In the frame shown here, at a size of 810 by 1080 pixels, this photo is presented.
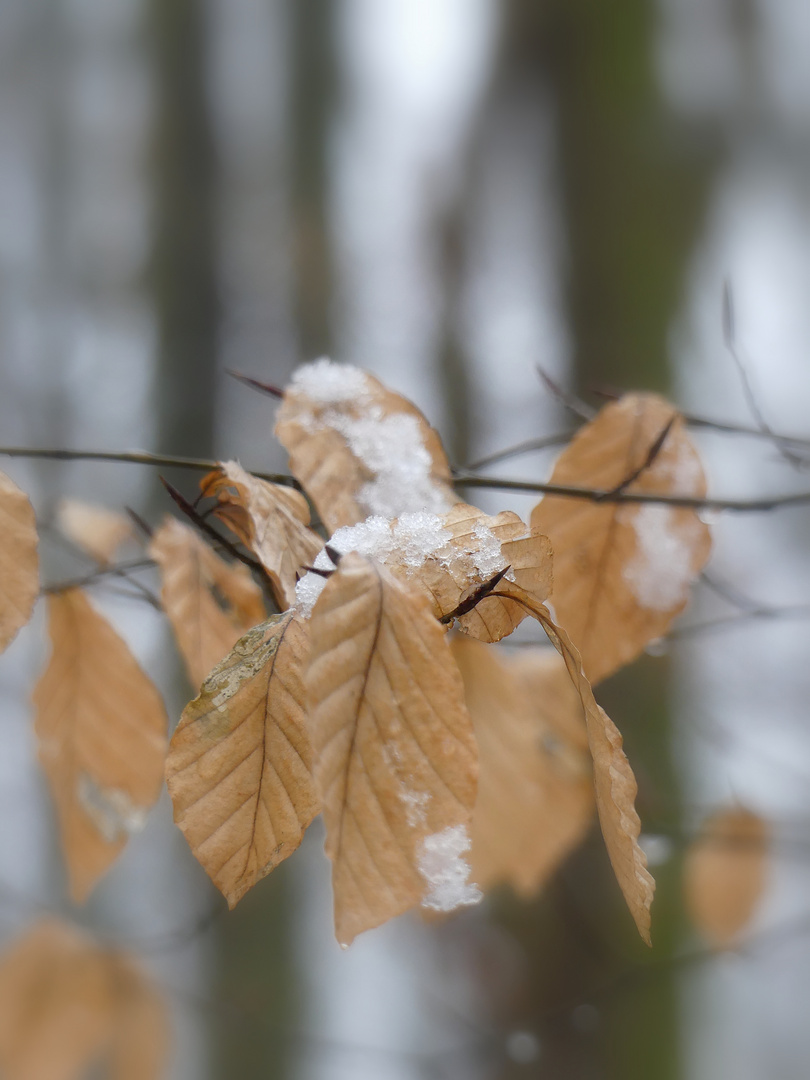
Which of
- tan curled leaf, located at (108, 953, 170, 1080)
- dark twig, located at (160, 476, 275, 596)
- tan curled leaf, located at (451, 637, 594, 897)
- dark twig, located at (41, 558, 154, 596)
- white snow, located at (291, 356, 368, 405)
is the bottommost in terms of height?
tan curled leaf, located at (108, 953, 170, 1080)

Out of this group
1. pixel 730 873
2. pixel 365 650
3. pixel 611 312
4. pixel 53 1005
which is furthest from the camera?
pixel 611 312

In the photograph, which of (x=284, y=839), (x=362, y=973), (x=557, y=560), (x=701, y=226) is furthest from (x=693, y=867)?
(x=701, y=226)

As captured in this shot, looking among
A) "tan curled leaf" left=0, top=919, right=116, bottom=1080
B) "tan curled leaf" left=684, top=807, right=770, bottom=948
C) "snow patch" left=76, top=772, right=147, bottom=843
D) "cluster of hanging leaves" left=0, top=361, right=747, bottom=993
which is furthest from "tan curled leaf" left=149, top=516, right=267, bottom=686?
"tan curled leaf" left=0, top=919, right=116, bottom=1080

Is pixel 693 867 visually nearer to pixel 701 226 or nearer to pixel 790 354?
pixel 790 354

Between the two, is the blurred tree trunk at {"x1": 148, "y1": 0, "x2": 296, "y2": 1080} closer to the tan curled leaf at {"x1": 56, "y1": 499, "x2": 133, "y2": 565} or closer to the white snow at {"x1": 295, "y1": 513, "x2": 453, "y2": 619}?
the tan curled leaf at {"x1": 56, "y1": 499, "x2": 133, "y2": 565}

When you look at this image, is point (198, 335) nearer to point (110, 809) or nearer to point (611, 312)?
point (611, 312)

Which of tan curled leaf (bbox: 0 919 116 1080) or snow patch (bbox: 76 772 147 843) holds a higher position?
snow patch (bbox: 76 772 147 843)

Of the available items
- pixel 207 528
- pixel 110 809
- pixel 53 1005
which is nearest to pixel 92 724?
pixel 110 809
